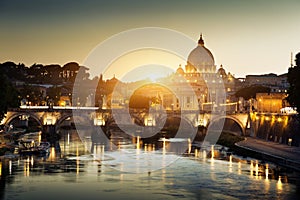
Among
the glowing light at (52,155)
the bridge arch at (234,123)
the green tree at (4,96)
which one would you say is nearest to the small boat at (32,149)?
the glowing light at (52,155)

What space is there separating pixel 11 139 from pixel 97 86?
291 ft

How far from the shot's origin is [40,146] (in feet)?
175

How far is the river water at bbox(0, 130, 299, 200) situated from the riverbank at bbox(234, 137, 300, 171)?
3.31 ft

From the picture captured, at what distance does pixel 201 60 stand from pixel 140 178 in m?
118

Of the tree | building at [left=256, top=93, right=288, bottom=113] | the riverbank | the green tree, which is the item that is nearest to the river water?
the riverbank

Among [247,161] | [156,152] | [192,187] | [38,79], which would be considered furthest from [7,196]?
[38,79]

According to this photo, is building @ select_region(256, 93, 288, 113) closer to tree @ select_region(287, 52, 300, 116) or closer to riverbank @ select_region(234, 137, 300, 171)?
riverbank @ select_region(234, 137, 300, 171)

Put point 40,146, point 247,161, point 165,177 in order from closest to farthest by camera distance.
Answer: point 165,177 < point 247,161 < point 40,146

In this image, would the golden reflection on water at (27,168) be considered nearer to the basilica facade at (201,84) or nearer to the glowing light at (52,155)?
the glowing light at (52,155)

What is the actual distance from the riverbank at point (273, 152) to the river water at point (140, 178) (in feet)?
3.31

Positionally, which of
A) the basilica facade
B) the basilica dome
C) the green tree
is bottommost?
the green tree

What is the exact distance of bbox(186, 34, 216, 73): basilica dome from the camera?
507 feet

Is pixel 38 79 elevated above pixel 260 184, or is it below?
above

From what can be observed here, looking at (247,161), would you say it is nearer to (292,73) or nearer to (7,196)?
(292,73)
